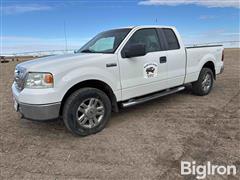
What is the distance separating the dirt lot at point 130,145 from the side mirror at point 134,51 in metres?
1.33

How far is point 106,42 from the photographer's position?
5.20 m

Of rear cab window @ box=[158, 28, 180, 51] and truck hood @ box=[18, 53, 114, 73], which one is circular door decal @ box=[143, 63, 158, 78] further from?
truck hood @ box=[18, 53, 114, 73]

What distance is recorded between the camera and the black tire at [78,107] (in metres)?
4.03

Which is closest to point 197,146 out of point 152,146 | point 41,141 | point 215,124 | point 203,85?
point 152,146

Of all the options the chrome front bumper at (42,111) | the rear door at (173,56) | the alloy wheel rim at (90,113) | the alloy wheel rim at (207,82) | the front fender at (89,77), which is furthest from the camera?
the alloy wheel rim at (207,82)

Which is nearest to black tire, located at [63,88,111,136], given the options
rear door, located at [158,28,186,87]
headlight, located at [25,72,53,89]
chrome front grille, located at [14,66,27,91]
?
headlight, located at [25,72,53,89]

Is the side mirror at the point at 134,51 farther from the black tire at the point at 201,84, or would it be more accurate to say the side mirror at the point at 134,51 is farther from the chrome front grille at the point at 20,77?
the black tire at the point at 201,84

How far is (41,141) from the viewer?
13.9 feet

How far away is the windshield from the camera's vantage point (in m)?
4.88

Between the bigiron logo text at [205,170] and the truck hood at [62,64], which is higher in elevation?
the truck hood at [62,64]

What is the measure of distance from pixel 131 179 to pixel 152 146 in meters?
0.94

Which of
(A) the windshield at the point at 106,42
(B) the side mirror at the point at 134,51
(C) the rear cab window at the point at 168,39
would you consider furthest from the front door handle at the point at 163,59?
(A) the windshield at the point at 106,42

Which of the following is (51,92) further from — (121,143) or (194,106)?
(194,106)

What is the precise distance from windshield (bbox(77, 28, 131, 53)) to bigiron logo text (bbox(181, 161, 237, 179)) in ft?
8.09
